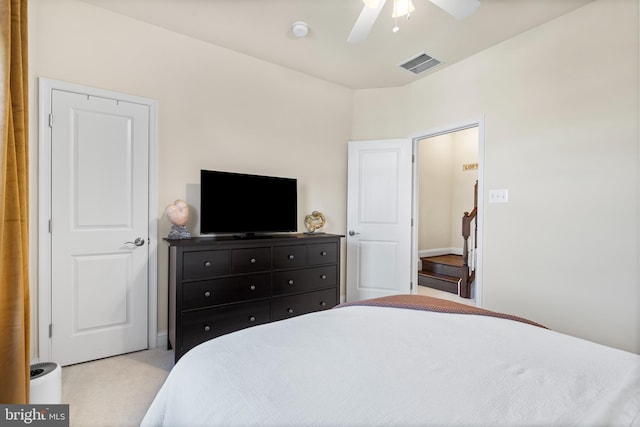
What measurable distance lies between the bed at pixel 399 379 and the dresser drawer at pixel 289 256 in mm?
1507

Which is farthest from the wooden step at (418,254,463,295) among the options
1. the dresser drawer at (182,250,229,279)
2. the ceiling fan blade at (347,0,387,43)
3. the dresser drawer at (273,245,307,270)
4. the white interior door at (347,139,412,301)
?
the ceiling fan blade at (347,0,387,43)

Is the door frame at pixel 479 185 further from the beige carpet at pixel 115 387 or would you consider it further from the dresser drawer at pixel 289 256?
the beige carpet at pixel 115 387

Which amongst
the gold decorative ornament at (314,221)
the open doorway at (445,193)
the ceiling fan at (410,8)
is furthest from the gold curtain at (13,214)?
the open doorway at (445,193)

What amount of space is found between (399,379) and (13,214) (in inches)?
64.3

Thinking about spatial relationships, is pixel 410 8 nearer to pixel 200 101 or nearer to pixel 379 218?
pixel 200 101

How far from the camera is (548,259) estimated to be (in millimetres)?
2623

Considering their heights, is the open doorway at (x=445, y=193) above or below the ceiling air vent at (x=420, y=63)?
below

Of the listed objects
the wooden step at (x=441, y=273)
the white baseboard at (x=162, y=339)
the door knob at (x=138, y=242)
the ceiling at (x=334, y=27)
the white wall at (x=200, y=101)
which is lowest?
the white baseboard at (x=162, y=339)

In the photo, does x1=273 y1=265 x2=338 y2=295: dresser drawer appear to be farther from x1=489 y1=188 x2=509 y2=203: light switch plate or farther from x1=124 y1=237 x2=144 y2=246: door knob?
x1=489 y1=188 x2=509 y2=203: light switch plate

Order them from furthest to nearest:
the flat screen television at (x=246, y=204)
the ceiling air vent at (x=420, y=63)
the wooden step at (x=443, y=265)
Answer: the wooden step at (x=443, y=265) < the ceiling air vent at (x=420, y=63) < the flat screen television at (x=246, y=204)

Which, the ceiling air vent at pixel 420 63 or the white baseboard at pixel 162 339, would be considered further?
the ceiling air vent at pixel 420 63

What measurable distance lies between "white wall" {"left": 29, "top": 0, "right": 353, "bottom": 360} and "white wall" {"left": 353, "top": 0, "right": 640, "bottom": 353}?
165cm

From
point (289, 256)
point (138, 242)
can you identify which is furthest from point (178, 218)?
point (289, 256)

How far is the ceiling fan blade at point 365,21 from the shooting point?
1.91m
